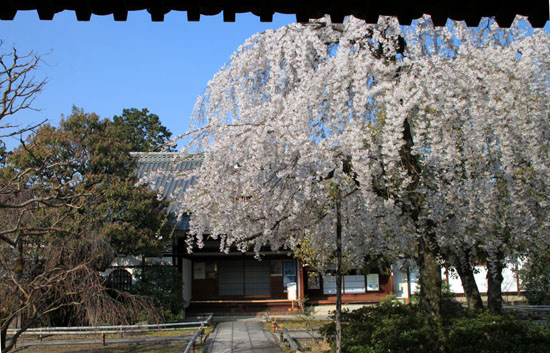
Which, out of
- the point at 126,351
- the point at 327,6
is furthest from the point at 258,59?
the point at 126,351

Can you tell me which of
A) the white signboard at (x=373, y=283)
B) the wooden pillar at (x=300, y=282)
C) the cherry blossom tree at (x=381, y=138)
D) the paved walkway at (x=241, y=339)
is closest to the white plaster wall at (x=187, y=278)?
the paved walkway at (x=241, y=339)

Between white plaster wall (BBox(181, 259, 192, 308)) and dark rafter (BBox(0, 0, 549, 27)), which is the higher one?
dark rafter (BBox(0, 0, 549, 27))

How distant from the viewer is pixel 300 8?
3.07 m

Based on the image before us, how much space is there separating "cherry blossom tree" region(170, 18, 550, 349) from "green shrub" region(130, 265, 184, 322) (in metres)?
7.39

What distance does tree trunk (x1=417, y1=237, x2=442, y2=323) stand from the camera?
25.1 feet

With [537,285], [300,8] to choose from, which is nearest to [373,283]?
[537,285]

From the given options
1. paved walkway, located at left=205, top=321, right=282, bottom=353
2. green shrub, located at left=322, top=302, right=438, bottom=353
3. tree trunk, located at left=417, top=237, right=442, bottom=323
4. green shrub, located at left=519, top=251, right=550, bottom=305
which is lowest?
paved walkway, located at left=205, top=321, right=282, bottom=353

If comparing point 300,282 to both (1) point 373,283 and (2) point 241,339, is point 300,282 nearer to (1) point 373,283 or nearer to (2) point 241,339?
(1) point 373,283

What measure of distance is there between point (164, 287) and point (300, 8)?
13675 millimetres

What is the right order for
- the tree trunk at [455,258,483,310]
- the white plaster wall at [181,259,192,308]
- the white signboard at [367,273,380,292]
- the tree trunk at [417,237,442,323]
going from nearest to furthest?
1. the tree trunk at [417,237,442,323]
2. the tree trunk at [455,258,483,310]
3. the white plaster wall at [181,259,192,308]
4. the white signboard at [367,273,380,292]

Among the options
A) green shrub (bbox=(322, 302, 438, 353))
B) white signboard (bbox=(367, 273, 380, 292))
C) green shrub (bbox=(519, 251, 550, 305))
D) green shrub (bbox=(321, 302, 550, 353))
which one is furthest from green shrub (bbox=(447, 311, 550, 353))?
green shrub (bbox=(519, 251, 550, 305))

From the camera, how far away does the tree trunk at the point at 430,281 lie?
766 centimetres

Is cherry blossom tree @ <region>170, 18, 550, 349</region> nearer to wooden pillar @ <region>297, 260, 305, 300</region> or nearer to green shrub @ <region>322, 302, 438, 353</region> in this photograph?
green shrub @ <region>322, 302, 438, 353</region>

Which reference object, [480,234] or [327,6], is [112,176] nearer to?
[480,234]
